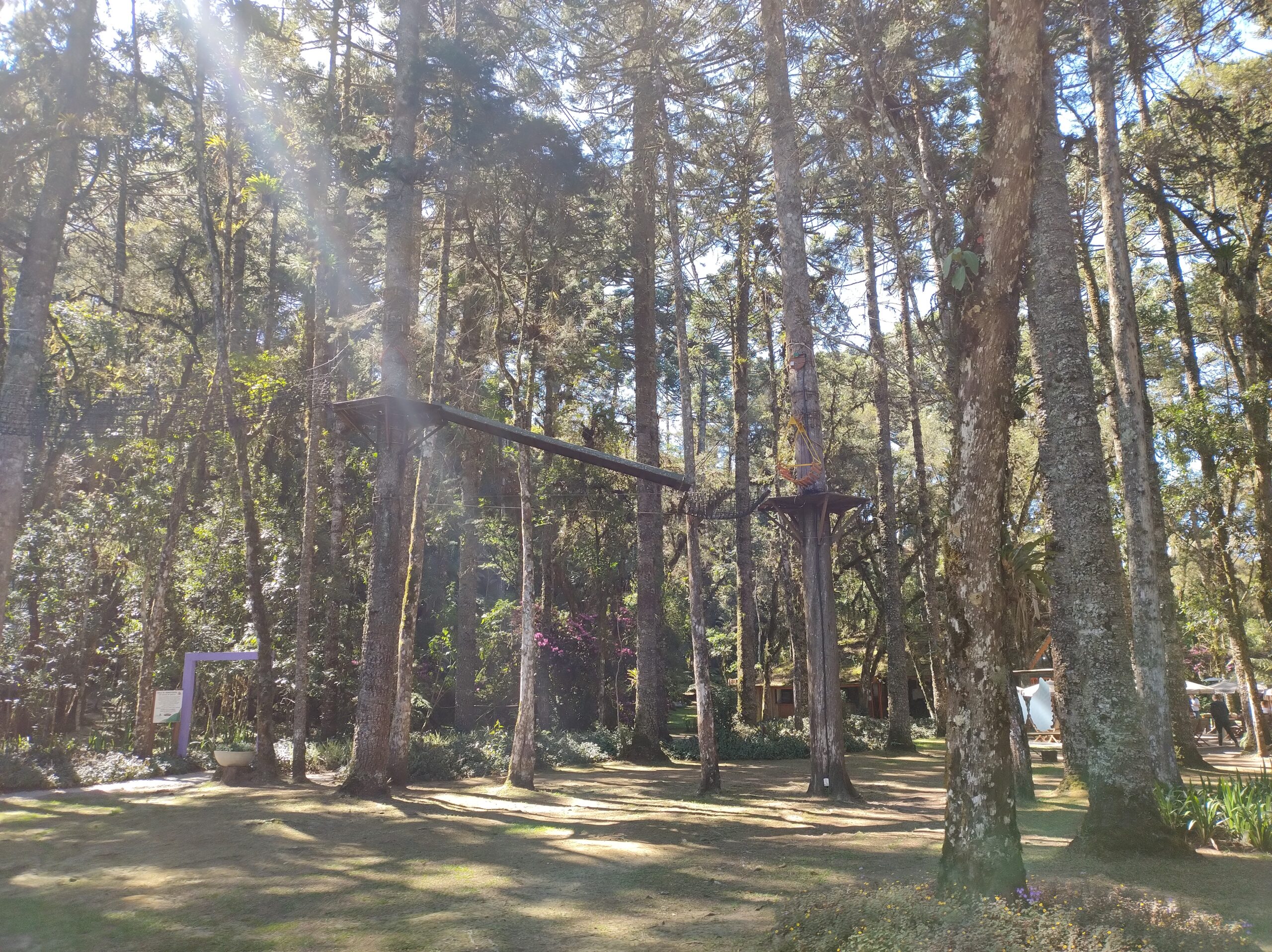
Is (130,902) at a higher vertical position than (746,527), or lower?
lower

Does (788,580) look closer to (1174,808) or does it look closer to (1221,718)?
(1221,718)

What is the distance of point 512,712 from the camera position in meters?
25.0

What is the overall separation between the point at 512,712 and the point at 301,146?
16366mm

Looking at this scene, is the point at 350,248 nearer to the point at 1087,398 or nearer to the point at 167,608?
the point at 167,608

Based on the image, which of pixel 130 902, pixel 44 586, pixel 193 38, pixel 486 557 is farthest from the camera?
pixel 486 557

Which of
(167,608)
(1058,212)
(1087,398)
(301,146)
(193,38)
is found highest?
(193,38)

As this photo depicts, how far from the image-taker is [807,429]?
1271 centimetres

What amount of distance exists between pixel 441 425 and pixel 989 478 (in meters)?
7.89

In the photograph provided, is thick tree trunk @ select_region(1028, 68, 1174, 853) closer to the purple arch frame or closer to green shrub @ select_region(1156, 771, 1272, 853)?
green shrub @ select_region(1156, 771, 1272, 853)

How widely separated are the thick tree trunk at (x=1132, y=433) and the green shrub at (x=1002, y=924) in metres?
4.58

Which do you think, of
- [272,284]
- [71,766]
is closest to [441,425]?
[71,766]

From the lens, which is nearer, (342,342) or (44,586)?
(342,342)

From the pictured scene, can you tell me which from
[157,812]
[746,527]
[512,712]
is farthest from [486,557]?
[157,812]

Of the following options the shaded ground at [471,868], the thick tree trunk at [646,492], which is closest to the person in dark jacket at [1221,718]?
the shaded ground at [471,868]
